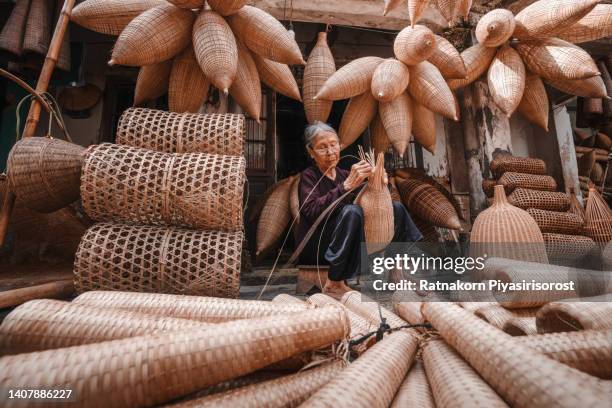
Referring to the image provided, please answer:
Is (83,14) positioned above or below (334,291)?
above

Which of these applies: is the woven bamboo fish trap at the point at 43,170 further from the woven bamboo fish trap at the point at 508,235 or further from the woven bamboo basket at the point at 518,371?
the woven bamboo fish trap at the point at 508,235

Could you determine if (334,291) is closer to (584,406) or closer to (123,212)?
(123,212)

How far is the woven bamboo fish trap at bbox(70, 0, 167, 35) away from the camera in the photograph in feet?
7.05

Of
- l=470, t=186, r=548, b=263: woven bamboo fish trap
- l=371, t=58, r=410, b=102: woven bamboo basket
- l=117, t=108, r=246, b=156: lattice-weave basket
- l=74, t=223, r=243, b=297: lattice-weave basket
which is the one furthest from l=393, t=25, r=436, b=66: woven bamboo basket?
l=74, t=223, r=243, b=297: lattice-weave basket

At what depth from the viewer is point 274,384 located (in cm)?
81

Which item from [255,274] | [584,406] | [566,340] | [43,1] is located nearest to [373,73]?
[255,274]

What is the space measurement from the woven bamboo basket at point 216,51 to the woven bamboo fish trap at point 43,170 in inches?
34.3

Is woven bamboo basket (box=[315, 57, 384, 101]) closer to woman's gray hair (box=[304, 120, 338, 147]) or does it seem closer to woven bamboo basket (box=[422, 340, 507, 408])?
woman's gray hair (box=[304, 120, 338, 147])

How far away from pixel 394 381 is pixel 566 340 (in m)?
0.46

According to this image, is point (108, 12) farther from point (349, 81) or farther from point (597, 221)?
point (597, 221)

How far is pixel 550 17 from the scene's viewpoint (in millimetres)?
2570

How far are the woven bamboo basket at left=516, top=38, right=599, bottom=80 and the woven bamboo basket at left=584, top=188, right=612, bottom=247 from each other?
1274 millimetres

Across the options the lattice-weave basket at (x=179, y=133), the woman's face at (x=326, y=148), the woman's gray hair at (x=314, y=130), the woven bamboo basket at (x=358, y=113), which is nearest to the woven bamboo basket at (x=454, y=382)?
the lattice-weave basket at (x=179, y=133)

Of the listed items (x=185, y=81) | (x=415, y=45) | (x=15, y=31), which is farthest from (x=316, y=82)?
(x=15, y=31)
